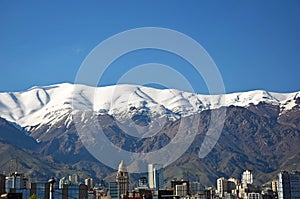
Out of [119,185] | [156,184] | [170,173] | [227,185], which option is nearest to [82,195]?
[119,185]

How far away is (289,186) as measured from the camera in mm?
51469

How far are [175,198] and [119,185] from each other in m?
40.9

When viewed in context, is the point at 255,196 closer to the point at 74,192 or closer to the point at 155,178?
the point at 74,192

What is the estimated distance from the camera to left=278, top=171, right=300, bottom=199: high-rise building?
163 ft

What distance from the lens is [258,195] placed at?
98.6 meters

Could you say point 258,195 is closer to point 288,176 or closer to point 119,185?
point 119,185

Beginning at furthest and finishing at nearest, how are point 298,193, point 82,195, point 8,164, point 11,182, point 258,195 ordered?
point 8,164 → point 258,195 → point 11,182 → point 82,195 → point 298,193

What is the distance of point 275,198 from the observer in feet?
290

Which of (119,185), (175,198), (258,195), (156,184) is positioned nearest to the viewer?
(175,198)

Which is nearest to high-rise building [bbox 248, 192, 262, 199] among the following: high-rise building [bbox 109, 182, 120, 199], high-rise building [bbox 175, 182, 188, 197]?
high-rise building [bbox 175, 182, 188, 197]

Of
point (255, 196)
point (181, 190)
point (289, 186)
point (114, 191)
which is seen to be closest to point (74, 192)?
point (181, 190)

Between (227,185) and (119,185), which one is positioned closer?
(119,185)

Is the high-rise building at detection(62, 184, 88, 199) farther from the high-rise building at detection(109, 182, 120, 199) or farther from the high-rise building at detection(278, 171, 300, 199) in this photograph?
the high-rise building at detection(278, 171, 300, 199)

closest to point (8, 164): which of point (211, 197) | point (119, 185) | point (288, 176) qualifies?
point (119, 185)
